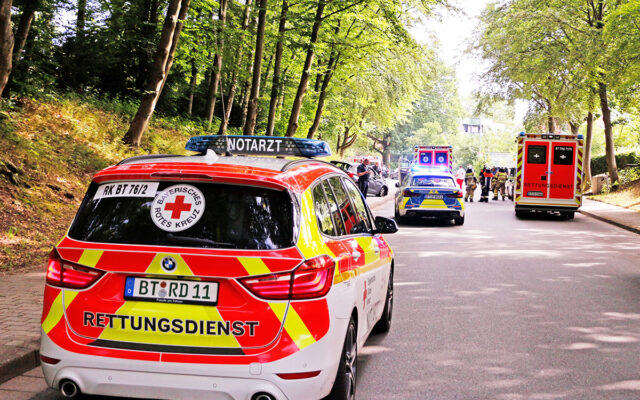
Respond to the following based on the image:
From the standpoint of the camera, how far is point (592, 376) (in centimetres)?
543

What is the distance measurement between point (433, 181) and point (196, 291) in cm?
1694

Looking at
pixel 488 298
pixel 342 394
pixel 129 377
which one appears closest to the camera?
pixel 129 377

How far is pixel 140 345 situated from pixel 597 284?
8.00 metres

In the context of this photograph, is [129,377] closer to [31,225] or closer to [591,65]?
[31,225]

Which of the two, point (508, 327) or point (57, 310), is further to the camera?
point (508, 327)

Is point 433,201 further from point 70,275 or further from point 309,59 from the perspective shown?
point 70,275

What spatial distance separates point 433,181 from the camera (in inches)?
792

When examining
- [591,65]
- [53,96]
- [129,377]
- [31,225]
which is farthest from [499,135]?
[129,377]

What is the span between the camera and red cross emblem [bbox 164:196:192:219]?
3.86 m

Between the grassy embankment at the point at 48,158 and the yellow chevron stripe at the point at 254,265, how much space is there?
21.9 ft

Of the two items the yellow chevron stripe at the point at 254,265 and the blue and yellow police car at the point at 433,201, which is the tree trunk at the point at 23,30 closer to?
the blue and yellow police car at the point at 433,201

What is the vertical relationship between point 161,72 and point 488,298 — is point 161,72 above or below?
above

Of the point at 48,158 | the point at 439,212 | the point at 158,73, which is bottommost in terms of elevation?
the point at 439,212

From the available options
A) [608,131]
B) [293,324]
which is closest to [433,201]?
[293,324]
